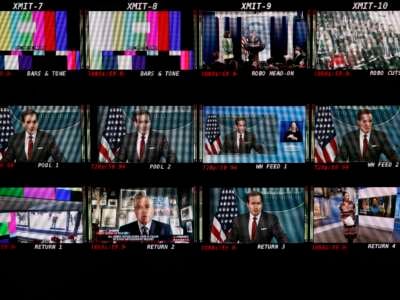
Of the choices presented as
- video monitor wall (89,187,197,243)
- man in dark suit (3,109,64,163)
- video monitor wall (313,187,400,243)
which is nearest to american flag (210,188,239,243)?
video monitor wall (89,187,197,243)

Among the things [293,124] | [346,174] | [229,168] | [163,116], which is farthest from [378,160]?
[163,116]

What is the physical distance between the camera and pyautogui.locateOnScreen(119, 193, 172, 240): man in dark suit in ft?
15.5

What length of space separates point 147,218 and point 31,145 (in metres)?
0.80

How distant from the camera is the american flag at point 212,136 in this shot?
471 cm

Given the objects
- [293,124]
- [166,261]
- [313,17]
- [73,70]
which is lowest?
[166,261]

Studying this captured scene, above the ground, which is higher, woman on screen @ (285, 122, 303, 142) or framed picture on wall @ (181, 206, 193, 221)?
woman on screen @ (285, 122, 303, 142)

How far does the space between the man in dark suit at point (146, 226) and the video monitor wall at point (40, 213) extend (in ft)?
0.93

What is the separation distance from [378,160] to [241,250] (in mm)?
952

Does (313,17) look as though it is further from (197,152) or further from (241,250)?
(241,250)

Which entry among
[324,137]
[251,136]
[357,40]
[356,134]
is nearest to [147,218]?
[251,136]

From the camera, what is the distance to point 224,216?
471cm

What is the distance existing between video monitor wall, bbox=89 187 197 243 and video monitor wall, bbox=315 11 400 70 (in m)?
1.13

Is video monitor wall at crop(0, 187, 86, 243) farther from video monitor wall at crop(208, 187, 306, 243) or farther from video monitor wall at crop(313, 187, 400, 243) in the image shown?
video monitor wall at crop(313, 187, 400, 243)

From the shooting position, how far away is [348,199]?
4.73 m
